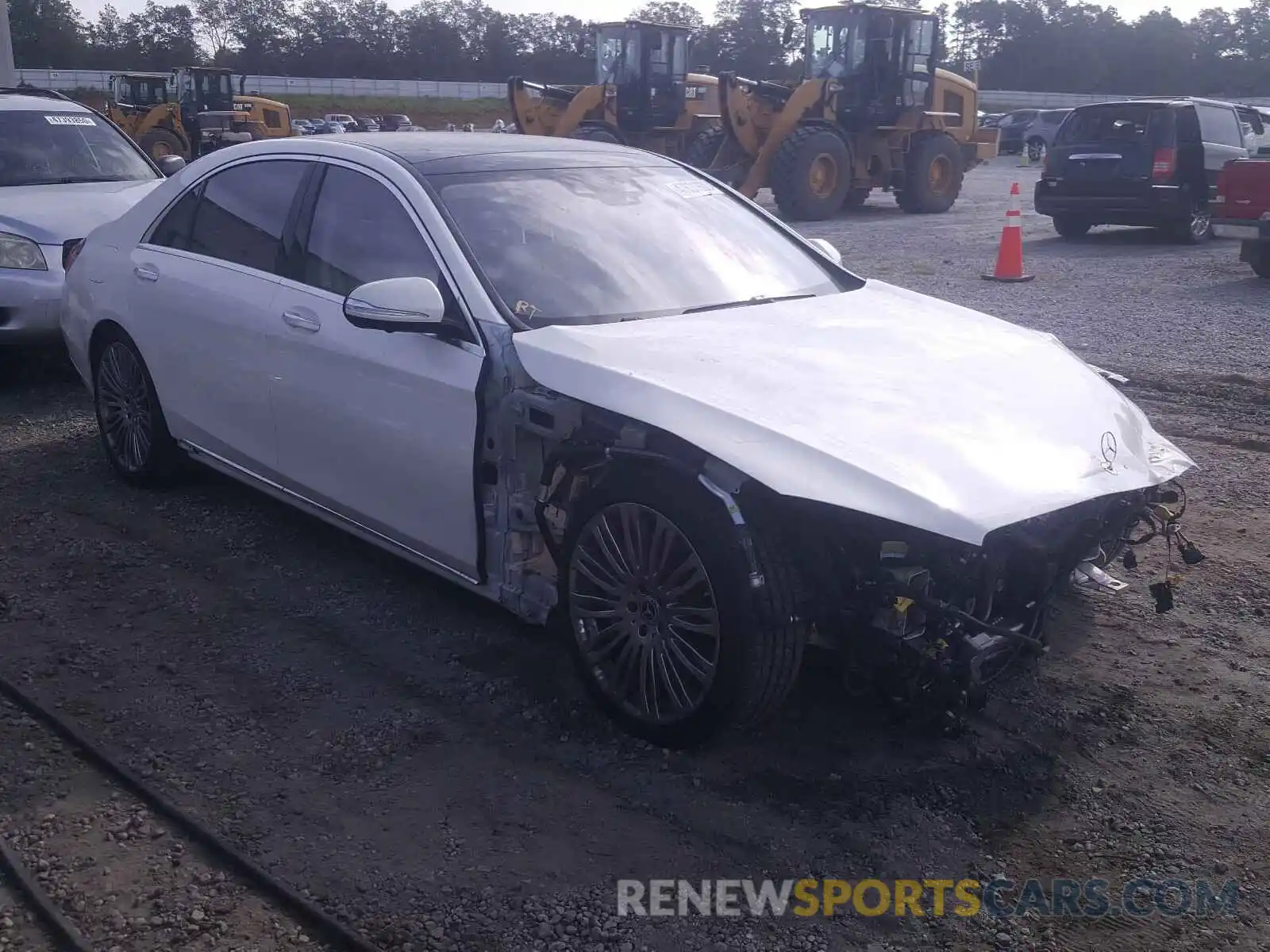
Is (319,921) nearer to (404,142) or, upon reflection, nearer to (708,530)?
(708,530)

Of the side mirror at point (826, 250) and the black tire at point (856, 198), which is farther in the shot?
the black tire at point (856, 198)

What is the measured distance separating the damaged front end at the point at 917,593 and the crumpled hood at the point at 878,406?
0.08 meters

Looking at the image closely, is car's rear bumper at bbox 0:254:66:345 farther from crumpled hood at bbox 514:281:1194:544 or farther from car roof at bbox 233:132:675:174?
crumpled hood at bbox 514:281:1194:544

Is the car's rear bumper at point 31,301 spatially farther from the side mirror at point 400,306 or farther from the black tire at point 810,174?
the black tire at point 810,174

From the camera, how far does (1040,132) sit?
1550 inches

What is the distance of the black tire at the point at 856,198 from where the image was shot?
2144 cm

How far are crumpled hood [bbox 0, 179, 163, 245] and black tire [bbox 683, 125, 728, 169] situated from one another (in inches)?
521

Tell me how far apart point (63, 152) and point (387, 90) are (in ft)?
180

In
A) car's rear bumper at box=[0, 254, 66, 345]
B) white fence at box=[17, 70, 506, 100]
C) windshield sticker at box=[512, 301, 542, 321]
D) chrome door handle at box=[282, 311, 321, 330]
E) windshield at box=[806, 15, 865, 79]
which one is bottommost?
car's rear bumper at box=[0, 254, 66, 345]

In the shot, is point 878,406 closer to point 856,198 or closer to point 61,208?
point 61,208

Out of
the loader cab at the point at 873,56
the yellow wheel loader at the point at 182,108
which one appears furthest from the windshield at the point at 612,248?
the yellow wheel loader at the point at 182,108

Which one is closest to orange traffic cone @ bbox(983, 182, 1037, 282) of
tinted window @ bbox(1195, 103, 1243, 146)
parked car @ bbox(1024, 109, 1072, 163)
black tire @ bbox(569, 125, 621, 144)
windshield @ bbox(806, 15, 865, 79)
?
tinted window @ bbox(1195, 103, 1243, 146)

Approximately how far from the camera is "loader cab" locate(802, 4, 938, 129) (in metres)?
19.3

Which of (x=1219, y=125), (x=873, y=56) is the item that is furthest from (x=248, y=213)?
(x=873, y=56)
